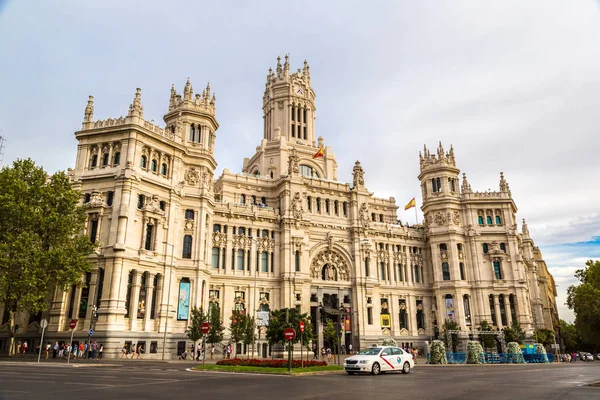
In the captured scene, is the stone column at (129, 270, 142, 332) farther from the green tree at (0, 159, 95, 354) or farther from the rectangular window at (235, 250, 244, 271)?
the rectangular window at (235, 250, 244, 271)

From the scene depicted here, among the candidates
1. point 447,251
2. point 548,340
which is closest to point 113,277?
point 447,251

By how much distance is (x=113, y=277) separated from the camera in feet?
144

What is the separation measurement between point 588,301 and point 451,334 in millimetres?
23743

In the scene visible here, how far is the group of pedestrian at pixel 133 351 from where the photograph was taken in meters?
42.4

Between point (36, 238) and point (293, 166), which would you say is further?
point (293, 166)

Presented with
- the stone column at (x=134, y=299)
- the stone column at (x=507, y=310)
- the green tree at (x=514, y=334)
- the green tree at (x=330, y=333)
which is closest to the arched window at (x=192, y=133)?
the stone column at (x=134, y=299)

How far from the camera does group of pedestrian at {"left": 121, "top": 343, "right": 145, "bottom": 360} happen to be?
139 feet

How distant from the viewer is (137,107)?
5081 centimetres

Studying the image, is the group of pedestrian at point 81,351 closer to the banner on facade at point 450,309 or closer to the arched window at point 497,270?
the banner on facade at point 450,309

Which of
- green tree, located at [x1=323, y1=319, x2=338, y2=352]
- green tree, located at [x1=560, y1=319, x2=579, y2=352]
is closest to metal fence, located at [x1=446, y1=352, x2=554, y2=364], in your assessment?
green tree, located at [x1=323, y1=319, x2=338, y2=352]

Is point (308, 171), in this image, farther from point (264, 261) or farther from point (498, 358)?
point (498, 358)

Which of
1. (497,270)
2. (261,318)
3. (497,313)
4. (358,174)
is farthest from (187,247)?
(497,270)

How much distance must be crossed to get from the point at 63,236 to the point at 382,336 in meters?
46.3

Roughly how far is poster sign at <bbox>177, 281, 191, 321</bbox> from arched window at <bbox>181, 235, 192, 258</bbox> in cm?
336
